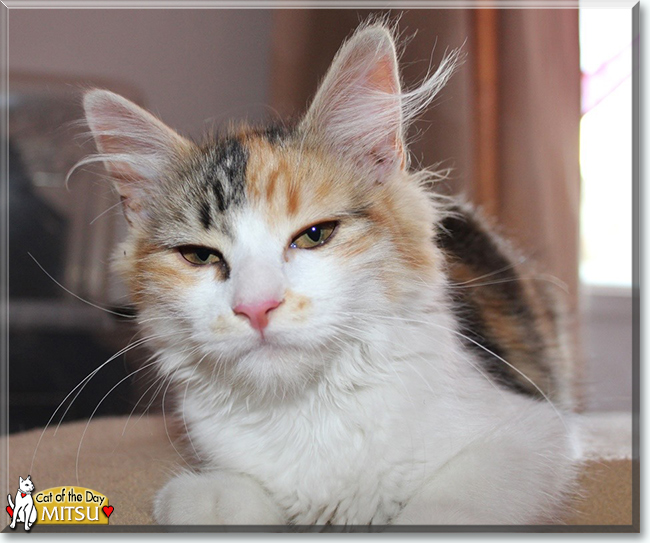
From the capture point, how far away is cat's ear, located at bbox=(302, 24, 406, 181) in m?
0.94

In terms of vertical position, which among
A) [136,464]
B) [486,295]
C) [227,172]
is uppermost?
[227,172]

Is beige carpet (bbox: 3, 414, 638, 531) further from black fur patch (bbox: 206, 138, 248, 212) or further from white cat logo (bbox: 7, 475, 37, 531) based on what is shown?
black fur patch (bbox: 206, 138, 248, 212)

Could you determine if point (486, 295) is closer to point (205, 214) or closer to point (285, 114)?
point (285, 114)

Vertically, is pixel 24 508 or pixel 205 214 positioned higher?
pixel 205 214

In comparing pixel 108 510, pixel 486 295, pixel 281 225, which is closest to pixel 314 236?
pixel 281 225

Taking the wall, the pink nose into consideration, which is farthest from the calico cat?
the wall

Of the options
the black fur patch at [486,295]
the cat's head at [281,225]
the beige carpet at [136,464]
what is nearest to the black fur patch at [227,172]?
the cat's head at [281,225]

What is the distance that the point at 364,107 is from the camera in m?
1.00

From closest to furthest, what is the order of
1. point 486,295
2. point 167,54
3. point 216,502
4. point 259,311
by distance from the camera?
point 259,311 < point 216,502 < point 486,295 < point 167,54

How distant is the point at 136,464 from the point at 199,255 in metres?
0.54

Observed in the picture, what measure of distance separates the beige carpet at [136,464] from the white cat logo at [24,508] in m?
0.04

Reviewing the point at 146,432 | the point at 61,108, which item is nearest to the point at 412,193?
the point at 146,432

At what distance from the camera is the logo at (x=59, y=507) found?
2.87ft

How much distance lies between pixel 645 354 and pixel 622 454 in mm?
241
